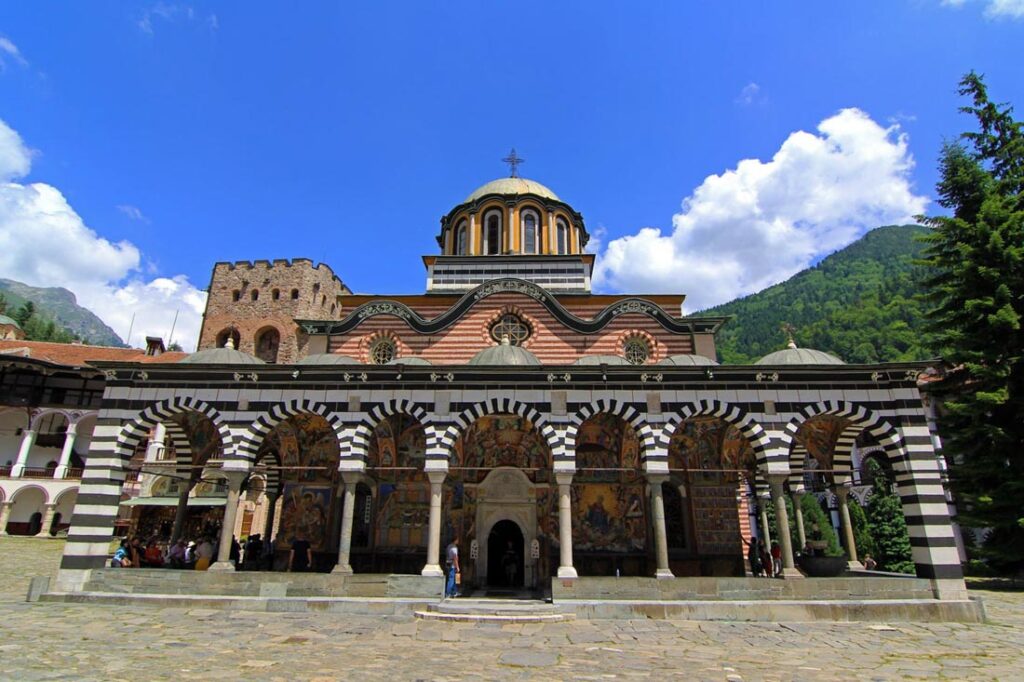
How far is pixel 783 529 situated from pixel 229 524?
11.7 meters

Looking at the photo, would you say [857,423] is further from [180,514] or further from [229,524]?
[180,514]

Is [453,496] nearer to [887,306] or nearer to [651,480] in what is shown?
[651,480]

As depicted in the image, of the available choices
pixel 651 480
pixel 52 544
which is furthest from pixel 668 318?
pixel 52 544

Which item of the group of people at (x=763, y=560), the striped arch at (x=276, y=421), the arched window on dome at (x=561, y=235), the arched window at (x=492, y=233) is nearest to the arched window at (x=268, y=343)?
the arched window at (x=492, y=233)

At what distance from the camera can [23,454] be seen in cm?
2947

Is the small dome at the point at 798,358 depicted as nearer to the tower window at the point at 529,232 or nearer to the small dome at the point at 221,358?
the tower window at the point at 529,232

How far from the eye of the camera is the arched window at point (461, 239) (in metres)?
22.7

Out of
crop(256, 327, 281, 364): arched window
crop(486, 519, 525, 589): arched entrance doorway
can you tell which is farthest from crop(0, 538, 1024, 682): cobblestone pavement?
crop(256, 327, 281, 364): arched window

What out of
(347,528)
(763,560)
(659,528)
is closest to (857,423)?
(763,560)

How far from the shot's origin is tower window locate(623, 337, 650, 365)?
1712 cm

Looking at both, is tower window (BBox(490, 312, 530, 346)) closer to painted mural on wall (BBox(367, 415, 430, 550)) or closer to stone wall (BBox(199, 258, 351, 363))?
painted mural on wall (BBox(367, 415, 430, 550))

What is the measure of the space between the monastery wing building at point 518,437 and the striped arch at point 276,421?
39 millimetres

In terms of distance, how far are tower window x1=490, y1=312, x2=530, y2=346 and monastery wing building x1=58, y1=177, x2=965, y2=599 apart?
92 millimetres

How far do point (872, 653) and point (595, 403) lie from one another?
6407mm
